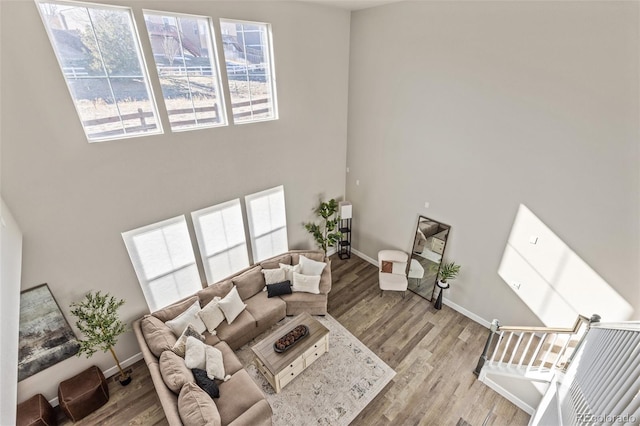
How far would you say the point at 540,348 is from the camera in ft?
15.1

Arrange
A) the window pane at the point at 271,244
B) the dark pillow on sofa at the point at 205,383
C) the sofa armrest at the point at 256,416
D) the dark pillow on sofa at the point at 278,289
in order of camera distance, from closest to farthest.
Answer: the sofa armrest at the point at 256,416 < the dark pillow on sofa at the point at 205,383 < the dark pillow on sofa at the point at 278,289 < the window pane at the point at 271,244

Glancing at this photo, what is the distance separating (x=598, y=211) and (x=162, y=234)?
21.4 ft

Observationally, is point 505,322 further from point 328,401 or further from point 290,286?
point 290,286

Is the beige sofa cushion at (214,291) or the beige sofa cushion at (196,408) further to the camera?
the beige sofa cushion at (214,291)

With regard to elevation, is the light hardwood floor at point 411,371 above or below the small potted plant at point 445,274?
below

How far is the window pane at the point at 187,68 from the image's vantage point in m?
4.16

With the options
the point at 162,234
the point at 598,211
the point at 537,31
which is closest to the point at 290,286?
the point at 162,234

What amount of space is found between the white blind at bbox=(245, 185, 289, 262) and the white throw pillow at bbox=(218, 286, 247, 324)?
1.04m

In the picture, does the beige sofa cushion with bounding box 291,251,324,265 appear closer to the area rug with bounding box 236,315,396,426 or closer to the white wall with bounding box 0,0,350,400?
the white wall with bounding box 0,0,350,400

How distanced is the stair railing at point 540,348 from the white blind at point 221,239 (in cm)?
469

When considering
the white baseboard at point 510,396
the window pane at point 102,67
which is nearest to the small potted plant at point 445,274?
the white baseboard at point 510,396

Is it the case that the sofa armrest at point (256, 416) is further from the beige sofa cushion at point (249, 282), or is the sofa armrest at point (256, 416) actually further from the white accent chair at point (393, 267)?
the white accent chair at point (393, 267)

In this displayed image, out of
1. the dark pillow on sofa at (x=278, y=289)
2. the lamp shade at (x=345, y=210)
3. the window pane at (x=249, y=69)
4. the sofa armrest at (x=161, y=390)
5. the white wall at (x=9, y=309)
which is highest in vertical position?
the window pane at (x=249, y=69)

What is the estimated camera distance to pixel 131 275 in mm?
4699
